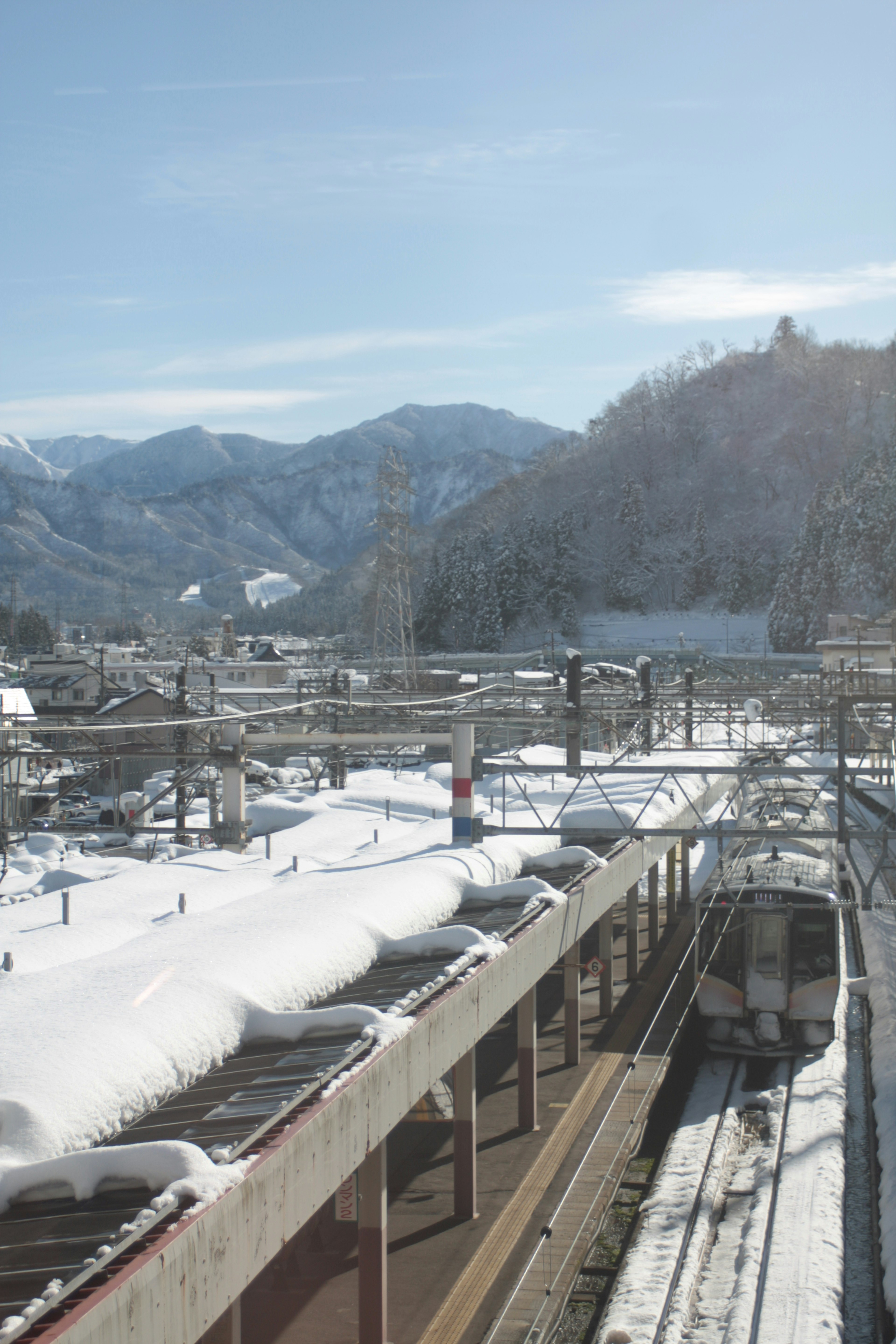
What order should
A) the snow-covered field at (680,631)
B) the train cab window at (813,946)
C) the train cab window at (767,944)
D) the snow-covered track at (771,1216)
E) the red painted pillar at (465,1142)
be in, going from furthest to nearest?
the snow-covered field at (680,631) < the train cab window at (767,944) < the train cab window at (813,946) < the red painted pillar at (465,1142) < the snow-covered track at (771,1216)

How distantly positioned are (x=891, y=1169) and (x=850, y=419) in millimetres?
107697

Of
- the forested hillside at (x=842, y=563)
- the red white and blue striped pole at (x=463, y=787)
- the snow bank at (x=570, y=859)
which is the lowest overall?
the snow bank at (x=570, y=859)

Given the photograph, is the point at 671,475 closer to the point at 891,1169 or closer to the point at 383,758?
the point at 383,758

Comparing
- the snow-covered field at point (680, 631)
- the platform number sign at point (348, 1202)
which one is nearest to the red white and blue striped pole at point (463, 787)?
the platform number sign at point (348, 1202)

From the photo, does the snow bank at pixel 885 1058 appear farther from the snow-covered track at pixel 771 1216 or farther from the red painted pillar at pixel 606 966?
the red painted pillar at pixel 606 966

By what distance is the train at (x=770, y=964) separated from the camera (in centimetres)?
1322

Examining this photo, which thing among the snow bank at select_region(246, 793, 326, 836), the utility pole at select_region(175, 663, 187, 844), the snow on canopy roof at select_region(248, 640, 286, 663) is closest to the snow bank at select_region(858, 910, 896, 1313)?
the snow bank at select_region(246, 793, 326, 836)

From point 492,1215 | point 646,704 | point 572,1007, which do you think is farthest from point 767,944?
point 646,704

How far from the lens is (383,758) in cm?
3997

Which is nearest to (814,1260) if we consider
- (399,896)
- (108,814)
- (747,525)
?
(399,896)

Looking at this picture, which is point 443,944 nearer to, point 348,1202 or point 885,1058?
point 348,1202

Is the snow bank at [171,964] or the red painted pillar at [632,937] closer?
the snow bank at [171,964]

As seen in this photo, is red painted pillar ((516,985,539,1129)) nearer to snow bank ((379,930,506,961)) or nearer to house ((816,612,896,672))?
snow bank ((379,930,506,961))

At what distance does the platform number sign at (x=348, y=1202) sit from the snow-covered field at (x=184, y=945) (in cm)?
147
